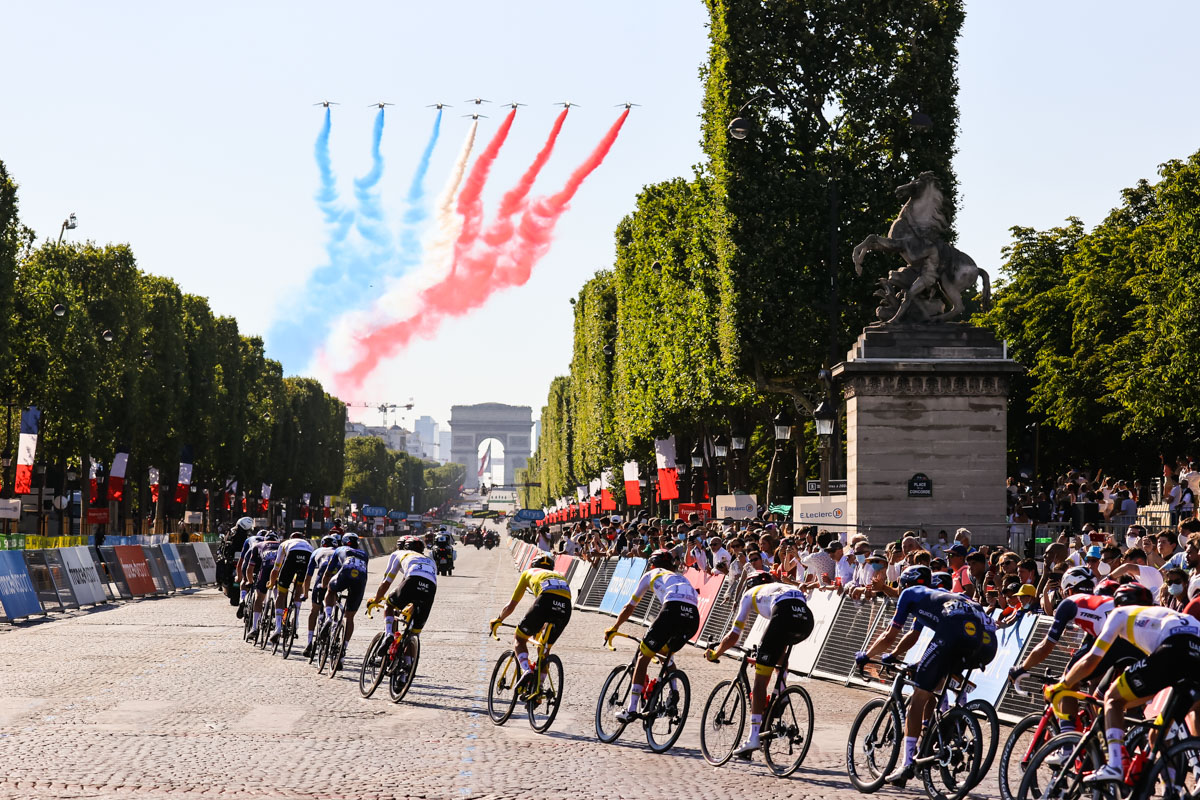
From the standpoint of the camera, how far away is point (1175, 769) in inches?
375

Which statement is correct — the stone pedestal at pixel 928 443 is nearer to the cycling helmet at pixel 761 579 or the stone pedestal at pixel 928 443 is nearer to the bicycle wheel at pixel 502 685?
the bicycle wheel at pixel 502 685

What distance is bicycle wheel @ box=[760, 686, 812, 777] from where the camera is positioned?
13172 millimetres

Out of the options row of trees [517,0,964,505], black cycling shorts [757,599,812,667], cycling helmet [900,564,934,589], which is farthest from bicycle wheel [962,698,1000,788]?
row of trees [517,0,964,505]

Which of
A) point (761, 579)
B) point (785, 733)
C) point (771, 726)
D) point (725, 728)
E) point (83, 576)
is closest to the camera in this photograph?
point (785, 733)

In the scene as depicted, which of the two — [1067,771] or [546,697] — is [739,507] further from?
[1067,771]

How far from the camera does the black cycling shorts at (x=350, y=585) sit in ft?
66.0

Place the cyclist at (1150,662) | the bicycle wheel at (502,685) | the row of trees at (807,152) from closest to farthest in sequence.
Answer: the cyclist at (1150,662), the bicycle wheel at (502,685), the row of trees at (807,152)

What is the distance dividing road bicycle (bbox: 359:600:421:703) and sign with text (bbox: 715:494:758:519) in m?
22.9

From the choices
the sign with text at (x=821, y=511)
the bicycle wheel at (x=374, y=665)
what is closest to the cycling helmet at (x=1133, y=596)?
the bicycle wheel at (x=374, y=665)

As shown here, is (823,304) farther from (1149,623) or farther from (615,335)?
(615,335)

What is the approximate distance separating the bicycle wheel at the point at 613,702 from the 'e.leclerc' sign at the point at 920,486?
13.8 m

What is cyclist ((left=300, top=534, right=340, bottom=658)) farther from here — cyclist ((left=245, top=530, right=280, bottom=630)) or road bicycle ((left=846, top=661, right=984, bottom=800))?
road bicycle ((left=846, top=661, right=984, bottom=800))

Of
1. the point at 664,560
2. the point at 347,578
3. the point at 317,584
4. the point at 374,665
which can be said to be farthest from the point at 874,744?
the point at 317,584

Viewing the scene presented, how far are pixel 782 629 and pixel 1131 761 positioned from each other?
4114 millimetres
